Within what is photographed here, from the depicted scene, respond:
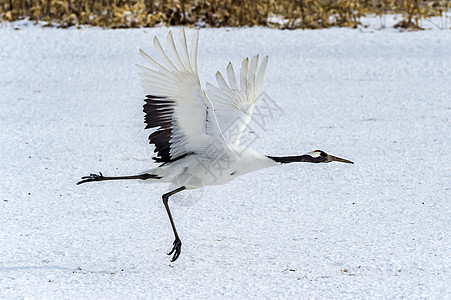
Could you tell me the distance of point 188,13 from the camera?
420 inches

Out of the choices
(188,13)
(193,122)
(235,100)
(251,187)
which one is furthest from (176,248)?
(188,13)

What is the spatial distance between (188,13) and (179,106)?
7.18 metres

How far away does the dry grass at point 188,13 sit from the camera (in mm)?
10562

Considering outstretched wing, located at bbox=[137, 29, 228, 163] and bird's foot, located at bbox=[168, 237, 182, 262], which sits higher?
outstretched wing, located at bbox=[137, 29, 228, 163]

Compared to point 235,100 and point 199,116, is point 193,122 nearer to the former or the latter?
point 199,116

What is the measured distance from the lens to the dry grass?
1056 cm

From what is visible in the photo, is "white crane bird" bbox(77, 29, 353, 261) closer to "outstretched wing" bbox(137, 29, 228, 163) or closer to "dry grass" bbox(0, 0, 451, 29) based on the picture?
"outstretched wing" bbox(137, 29, 228, 163)

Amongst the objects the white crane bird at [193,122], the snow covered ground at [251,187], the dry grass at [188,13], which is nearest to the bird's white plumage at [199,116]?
the white crane bird at [193,122]

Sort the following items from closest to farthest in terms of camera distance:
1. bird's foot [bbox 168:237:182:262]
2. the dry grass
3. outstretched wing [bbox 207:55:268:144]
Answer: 1. bird's foot [bbox 168:237:182:262]
2. outstretched wing [bbox 207:55:268:144]
3. the dry grass

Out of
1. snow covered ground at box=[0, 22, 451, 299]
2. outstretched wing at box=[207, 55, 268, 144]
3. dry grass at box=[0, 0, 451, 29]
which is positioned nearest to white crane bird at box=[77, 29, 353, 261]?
outstretched wing at box=[207, 55, 268, 144]

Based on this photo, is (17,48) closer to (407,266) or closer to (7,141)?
(7,141)

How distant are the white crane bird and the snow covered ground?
0.43 m

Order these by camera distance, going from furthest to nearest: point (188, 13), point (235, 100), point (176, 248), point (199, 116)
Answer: point (188, 13)
point (235, 100)
point (176, 248)
point (199, 116)

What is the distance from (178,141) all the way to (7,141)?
310 cm
